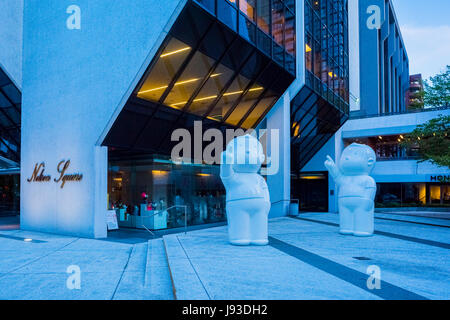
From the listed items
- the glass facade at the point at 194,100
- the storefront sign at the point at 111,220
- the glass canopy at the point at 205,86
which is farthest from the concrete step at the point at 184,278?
the glass canopy at the point at 205,86

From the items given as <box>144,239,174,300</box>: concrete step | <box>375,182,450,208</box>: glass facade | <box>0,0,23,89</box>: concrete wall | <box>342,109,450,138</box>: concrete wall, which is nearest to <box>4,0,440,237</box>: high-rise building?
<box>0,0,23,89</box>: concrete wall

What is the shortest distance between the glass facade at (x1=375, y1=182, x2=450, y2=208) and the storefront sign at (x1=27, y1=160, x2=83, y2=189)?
24114 millimetres

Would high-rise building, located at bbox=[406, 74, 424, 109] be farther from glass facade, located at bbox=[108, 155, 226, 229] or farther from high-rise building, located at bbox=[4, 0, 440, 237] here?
glass facade, located at bbox=[108, 155, 226, 229]

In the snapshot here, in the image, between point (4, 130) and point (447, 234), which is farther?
point (4, 130)

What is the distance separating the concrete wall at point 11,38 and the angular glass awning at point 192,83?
10823 mm

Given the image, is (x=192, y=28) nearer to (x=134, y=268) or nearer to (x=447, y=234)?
(x=134, y=268)

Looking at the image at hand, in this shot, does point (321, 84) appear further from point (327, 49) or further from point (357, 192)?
point (357, 192)

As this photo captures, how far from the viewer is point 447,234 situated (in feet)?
41.6

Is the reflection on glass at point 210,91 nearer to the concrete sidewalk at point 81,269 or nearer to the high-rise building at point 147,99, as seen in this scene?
the high-rise building at point 147,99

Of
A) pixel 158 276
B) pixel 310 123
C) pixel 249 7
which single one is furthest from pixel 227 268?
pixel 310 123

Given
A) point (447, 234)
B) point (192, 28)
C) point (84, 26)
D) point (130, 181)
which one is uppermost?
point (84, 26)

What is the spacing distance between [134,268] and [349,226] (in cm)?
748

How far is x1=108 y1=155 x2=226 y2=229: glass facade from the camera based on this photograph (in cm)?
1457
